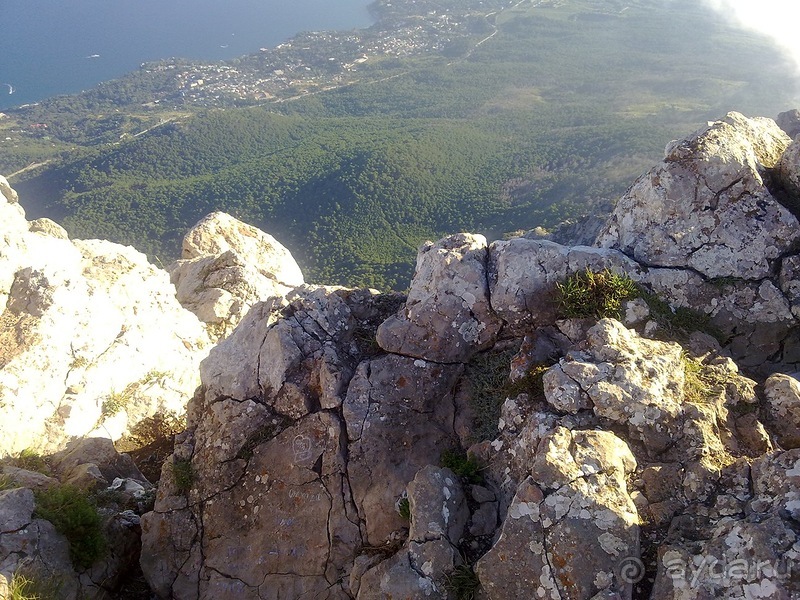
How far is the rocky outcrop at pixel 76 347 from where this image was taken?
11.2m

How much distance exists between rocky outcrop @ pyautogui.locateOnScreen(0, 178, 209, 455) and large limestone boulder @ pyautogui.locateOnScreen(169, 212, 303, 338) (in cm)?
198

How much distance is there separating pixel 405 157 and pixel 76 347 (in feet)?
313

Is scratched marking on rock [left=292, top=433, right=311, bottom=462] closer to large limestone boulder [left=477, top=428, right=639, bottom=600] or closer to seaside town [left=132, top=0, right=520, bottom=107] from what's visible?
large limestone boulder [left=477, top=428, right=639, bottom=600]

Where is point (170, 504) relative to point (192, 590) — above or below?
above

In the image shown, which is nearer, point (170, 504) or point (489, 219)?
point (170, 504)

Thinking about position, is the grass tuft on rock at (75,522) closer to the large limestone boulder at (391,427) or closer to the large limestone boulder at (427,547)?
the large limestone boulder at (391,427)

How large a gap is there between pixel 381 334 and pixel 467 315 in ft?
4.51

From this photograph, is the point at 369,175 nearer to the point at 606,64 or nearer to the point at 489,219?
the point at 489,219

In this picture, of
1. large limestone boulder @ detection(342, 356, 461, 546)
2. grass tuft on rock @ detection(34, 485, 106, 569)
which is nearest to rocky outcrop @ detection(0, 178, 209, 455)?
grass tuft on rock @ detection(34, 485, 106, 569)

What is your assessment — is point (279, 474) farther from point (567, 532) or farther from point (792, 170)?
point (792, 170)

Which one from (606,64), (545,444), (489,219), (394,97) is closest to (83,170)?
(489,219)

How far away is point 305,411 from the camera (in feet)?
29.1

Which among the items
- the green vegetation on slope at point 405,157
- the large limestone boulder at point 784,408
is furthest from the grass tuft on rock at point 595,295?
the green vegetation on slope at point 405,157

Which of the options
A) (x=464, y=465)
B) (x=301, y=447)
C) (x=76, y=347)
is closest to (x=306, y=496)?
(x=301, y=447)
